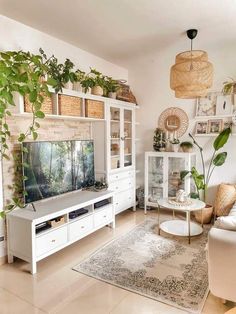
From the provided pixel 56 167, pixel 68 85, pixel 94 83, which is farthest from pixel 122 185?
pixel 68 85

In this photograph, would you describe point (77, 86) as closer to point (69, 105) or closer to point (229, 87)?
point (69, 105)

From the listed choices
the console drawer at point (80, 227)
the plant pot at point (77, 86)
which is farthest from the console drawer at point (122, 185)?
the plant pot at point (77, 86)

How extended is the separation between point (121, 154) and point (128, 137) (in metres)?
0.37

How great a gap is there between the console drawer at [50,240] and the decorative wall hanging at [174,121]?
2.43 meters

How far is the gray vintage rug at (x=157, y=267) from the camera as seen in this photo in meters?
2.06

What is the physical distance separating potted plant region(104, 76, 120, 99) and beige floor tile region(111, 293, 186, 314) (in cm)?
264

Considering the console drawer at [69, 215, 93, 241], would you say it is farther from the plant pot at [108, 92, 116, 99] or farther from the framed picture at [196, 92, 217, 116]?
the framed picture at [196, 92, 217, 116]

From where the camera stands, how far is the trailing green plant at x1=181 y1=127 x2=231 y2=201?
358 cm

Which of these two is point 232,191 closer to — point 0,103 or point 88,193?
point 88,193

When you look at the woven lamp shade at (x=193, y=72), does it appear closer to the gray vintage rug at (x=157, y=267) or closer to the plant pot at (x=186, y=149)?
the plant pot at (x=186, y=149)

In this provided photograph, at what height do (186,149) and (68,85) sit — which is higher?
(68,85)

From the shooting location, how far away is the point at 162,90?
427 cm

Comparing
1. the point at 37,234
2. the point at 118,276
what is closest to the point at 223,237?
the point at 118,276

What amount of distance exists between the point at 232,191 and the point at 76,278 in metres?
2.38
